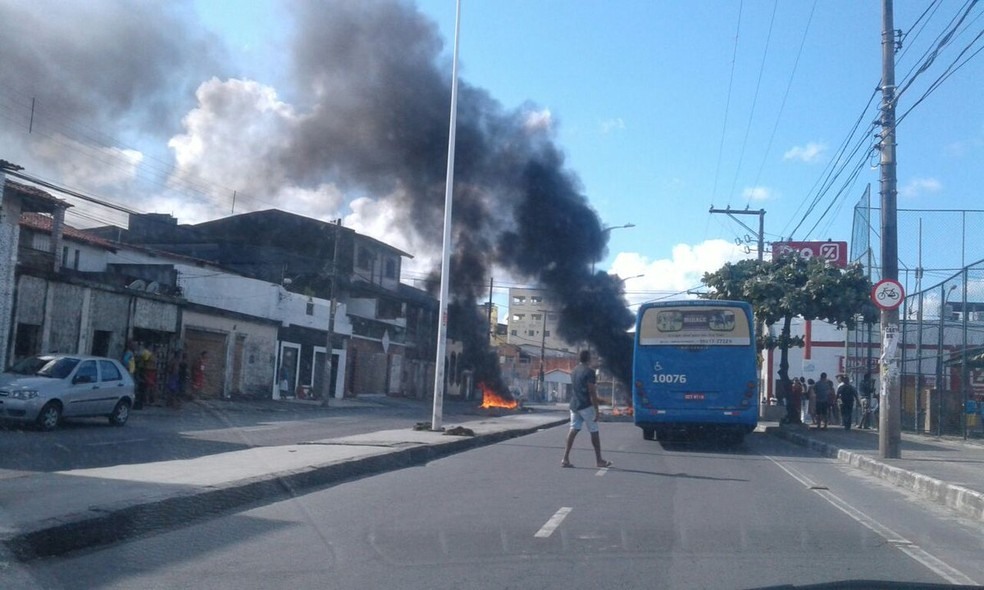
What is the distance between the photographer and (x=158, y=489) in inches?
352

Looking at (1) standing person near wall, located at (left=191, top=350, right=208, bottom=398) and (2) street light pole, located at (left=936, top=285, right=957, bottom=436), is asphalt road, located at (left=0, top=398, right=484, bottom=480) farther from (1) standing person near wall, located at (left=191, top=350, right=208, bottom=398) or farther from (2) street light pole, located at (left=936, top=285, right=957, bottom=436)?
(2) street light pole, located at (left=936, top=285, right=957, bottom=436)

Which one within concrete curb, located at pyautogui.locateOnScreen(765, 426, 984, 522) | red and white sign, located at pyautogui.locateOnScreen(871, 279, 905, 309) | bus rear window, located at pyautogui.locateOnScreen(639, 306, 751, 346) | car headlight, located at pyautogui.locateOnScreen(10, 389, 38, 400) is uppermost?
red and white sign, located at pyautogui.locateOnScreen(871, 279, 905, 309)

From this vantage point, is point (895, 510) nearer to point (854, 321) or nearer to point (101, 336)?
point (854, 321)

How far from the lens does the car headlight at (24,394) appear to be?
15.9 meters

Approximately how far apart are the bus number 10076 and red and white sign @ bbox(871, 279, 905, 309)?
4105 millimetres

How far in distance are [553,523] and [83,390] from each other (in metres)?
11.9

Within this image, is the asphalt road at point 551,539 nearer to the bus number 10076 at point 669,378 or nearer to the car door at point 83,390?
the bus number 10076 at point 669,378

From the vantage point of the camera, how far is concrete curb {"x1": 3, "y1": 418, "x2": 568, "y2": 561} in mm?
6793

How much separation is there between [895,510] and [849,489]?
1.88 metres

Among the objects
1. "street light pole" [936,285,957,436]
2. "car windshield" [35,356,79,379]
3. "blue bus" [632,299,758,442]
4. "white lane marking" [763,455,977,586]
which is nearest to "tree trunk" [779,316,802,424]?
"street light pole" [936,285,957,436]

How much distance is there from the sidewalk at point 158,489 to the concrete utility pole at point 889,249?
7.77 meters

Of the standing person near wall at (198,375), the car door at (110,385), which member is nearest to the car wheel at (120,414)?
the car door at (110,385)

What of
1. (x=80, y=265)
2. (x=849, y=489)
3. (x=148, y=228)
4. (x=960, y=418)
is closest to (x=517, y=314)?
(x=148, y=228)

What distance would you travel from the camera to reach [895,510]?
10570mm
